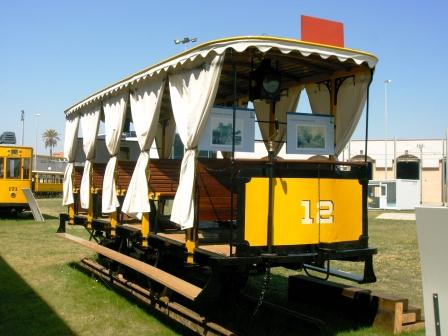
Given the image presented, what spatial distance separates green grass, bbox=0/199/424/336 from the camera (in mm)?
6188

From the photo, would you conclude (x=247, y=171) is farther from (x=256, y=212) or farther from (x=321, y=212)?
(x=321, y=212)

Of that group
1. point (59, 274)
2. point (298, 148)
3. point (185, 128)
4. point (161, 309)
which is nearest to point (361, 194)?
point (298, 148)

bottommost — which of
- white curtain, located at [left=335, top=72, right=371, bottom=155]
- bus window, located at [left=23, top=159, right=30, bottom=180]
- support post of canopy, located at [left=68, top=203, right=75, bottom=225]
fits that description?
support post of canopy, located at [left=68, top=203, right=75, bottom=225]

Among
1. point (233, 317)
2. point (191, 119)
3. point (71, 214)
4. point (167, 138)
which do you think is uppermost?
point (167, 138)

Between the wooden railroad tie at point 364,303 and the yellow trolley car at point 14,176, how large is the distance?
15420 mm

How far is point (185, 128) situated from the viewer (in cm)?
571

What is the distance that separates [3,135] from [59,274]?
1426 centimetres

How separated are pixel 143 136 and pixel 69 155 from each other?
12.6 feet

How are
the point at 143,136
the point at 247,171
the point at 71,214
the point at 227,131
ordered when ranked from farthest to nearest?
1. the point at 71,214
2. the point at 143,136
3. the point at 227,131
4. the point at 247,171

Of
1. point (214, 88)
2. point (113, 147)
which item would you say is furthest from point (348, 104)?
point (113, 147)

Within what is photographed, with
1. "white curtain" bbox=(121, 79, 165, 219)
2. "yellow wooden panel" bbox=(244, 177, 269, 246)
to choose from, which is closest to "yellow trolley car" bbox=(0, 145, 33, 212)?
"white curtain" bbox=(121, 79, 165, 219)

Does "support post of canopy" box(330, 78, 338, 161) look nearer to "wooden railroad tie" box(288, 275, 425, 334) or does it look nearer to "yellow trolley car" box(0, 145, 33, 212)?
"wooden railroad tie" box(288, 275, 425, 334)

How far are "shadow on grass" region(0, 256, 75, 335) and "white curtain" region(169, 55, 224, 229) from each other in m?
2.02

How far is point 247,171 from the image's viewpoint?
507 centimetres
